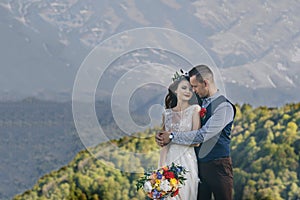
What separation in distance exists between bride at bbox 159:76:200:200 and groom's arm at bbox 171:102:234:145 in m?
0.07

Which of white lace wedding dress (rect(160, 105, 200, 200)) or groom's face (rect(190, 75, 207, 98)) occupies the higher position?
groom's face (rect(190, 75, 207, 98))

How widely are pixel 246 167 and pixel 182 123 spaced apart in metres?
2.41

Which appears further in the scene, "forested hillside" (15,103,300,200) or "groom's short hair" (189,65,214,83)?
"forested hillside" (15,103,300,200)

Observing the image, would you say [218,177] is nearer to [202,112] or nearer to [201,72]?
[202,112]

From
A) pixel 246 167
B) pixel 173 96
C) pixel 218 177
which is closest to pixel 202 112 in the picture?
pixel 173 96

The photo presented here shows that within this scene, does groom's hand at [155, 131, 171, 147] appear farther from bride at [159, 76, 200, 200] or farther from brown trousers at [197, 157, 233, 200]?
brown trousers at [197, 157, 233, 200]

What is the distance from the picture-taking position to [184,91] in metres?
3.82

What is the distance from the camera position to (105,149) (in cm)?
571

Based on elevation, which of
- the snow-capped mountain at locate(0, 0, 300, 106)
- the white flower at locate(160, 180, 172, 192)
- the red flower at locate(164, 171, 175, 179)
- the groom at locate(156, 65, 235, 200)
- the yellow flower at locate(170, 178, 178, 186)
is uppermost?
the snow-capped mountain at locate(0, 0, 300, 106)

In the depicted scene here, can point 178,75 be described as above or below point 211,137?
above

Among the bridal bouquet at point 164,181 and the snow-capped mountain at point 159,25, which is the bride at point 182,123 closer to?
the bridal bouquet at point 164,181

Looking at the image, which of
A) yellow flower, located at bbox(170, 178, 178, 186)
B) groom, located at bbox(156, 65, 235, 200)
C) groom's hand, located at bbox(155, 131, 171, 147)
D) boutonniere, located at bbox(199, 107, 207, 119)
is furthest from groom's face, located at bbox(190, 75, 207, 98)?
yellow flower, located at bbox(170, 178, 178, 186)

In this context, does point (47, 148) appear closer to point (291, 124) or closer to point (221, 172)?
point (291, 124)

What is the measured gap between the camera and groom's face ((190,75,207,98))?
3.77 m
